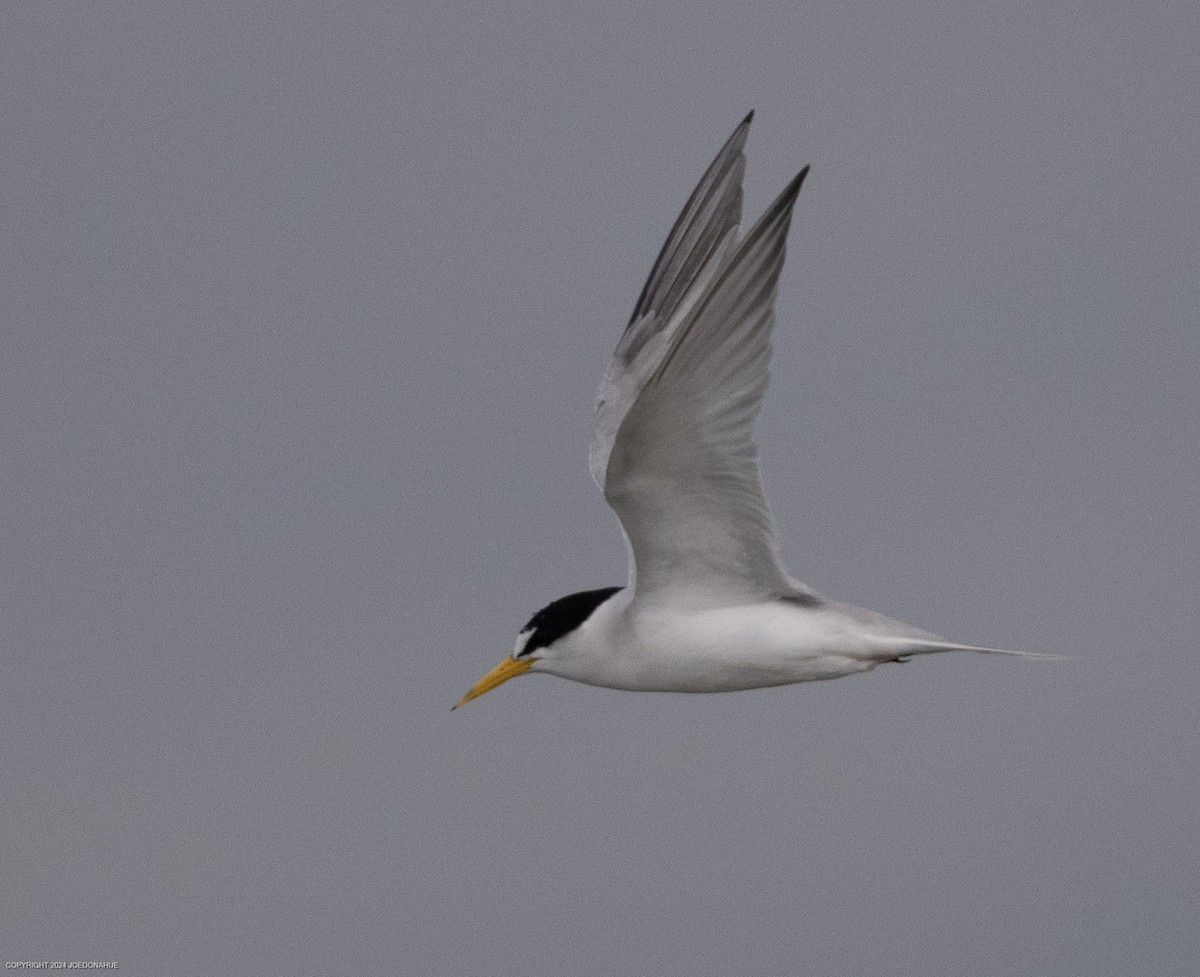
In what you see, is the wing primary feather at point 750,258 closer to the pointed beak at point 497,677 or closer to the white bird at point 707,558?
the white bird at point 707,558

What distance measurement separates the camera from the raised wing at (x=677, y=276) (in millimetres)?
12891

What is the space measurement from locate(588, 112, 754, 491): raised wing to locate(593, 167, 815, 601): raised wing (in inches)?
53.0

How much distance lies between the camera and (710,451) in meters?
10.8

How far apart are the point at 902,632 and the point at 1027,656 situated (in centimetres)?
75

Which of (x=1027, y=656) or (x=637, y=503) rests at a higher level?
(x=637, y=503)

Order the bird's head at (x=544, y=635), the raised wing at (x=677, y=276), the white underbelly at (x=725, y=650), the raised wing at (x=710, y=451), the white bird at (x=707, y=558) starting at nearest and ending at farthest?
the raised wing at (x=710, y=451)
the white bird at (x=707, y=558)
the white underbelly at (x=725, y=650)
the bird's head at (x=544, y=635)
the raised wing at (x=677, y=276)

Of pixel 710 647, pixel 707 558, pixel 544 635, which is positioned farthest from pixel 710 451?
pixel 544 635

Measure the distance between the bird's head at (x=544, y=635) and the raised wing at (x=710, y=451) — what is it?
1.30ft

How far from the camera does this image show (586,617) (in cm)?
1174

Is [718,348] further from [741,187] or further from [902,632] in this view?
[741,187]

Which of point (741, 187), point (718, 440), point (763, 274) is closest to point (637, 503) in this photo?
point (718, 440)

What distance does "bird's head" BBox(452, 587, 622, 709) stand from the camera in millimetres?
11758

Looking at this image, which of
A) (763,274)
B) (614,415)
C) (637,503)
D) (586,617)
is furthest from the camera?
(614,415)

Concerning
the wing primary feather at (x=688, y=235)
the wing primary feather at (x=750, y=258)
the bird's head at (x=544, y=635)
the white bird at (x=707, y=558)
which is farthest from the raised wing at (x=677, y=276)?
the wing primary feather at (x=750, y=258)
